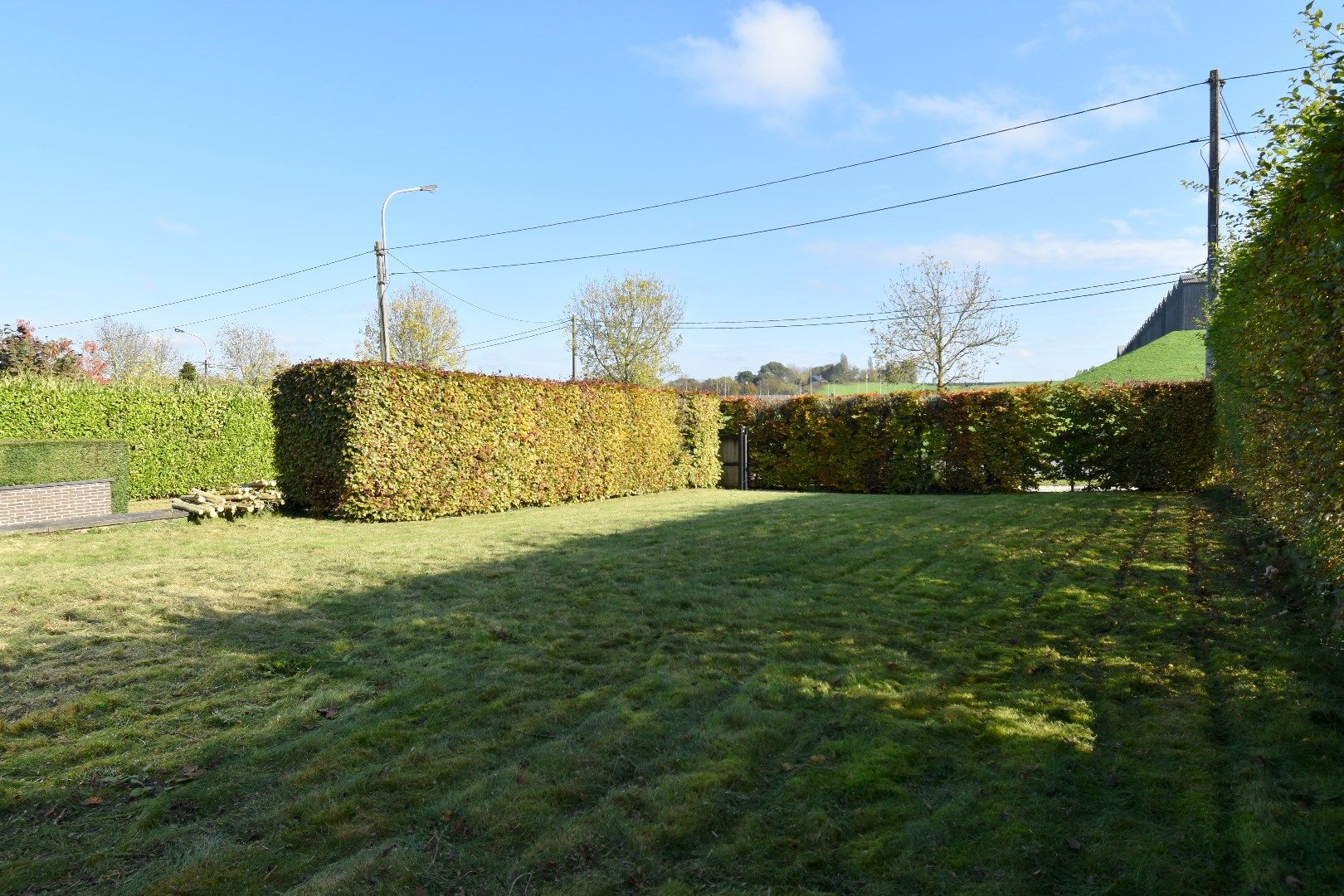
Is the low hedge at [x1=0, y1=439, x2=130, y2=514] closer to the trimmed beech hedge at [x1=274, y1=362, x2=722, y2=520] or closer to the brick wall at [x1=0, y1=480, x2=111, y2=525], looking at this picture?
the brick wall at [x1=0, y1=480, x2=111, y2=525]

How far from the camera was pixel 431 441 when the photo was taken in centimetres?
1133

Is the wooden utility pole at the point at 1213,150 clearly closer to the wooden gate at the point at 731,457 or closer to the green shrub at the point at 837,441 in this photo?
the green shrub at the point at 837,441

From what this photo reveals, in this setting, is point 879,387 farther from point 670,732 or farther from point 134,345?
point 134,345

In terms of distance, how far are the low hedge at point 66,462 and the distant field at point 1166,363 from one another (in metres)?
26.3

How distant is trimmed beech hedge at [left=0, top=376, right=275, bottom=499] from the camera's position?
13.5 metres

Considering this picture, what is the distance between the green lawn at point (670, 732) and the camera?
7.61ft

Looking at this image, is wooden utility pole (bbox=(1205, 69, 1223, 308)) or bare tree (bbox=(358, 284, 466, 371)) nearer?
wooden utility pole (bbox=(1205, 69, 1223, 308))

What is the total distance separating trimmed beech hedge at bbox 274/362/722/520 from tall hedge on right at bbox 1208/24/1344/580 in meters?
10.2

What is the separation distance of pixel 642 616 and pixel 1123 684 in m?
3.05

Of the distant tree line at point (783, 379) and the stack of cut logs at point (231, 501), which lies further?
the distant tree line at point (783, 379)

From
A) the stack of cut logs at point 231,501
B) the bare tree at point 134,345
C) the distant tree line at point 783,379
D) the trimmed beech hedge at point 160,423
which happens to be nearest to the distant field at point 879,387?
the distant tree line at point 783,379

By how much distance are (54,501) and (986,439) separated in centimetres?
1738

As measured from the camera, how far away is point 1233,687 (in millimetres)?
3635

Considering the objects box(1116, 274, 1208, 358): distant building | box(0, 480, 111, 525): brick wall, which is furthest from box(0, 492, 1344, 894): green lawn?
box(1116, 274, 1208, 358): distant building
